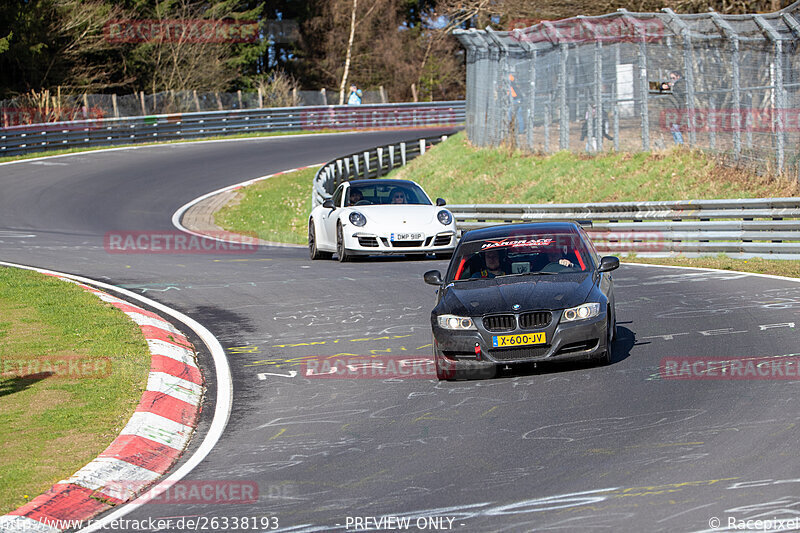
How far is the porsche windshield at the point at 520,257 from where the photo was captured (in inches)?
386

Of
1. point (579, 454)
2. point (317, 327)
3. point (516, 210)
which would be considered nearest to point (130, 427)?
point (579, 454)

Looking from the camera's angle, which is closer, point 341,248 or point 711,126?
point 341,248

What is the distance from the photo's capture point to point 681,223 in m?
18.4

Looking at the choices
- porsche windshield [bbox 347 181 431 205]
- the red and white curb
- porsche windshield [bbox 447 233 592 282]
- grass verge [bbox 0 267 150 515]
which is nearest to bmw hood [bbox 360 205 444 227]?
porsche windshield [bbox 347 181 431 205]

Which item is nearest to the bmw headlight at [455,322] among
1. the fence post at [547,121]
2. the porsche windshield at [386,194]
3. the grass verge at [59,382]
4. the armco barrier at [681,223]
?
the grass verge at [59,382]

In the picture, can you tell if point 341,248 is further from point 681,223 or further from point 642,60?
point 642,60
